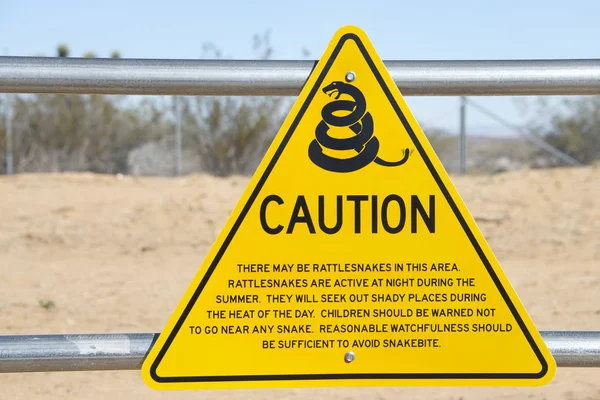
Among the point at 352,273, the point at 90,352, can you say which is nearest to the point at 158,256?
the point at 90,352

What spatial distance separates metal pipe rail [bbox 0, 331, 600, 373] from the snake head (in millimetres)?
628

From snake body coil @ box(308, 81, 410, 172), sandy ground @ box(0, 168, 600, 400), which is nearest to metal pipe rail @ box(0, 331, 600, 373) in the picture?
snake body coil @ box(308, 81, 410, 172)

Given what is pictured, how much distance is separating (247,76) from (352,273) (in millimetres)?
468

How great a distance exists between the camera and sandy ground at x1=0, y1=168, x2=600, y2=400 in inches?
132

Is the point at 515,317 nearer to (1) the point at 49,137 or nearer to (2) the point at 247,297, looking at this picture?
(2) the point at 247,297

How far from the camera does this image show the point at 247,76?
1565 millimetres

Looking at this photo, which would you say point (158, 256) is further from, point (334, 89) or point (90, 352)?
point (334, 89)

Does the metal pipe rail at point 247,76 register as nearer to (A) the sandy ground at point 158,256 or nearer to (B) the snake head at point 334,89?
(B) the snake head at point 334,89

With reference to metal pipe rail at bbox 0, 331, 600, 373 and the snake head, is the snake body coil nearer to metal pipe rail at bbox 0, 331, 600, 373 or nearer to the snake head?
the snake head

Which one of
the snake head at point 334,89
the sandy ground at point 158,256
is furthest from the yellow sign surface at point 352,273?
the sandy ground at point 158,256

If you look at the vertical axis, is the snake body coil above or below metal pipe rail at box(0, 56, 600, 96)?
below

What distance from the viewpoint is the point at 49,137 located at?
60.2ft

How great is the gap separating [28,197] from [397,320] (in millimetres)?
8925

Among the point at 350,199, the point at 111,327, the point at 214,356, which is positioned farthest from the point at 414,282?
the point at 111,327
